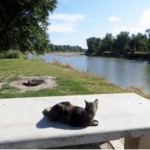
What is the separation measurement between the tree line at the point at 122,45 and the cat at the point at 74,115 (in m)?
64.0

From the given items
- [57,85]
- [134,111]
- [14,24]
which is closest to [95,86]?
[57,85]

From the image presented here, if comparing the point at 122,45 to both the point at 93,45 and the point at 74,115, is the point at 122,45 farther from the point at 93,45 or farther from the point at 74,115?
the point at 74,115

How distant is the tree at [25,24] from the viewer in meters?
14.8

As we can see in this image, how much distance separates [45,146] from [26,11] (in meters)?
13.7

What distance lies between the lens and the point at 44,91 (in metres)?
7.81

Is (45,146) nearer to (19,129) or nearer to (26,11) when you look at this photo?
(19,129)

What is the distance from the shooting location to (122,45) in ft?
249

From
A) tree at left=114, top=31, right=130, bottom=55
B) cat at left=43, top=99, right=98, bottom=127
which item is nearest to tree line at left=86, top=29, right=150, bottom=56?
tree at left=114, top=31, right=130, bottom=55

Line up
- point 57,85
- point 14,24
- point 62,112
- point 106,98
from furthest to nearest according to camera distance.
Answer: point 14,24
point 57,85
point 106,98
point 62,112

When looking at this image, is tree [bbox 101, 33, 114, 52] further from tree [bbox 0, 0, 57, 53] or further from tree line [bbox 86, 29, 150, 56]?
tree [bbox 0, 0, 57, 53]

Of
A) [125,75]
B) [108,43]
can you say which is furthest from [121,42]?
[125,75]

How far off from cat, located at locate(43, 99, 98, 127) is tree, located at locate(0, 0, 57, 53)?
12.3 metres

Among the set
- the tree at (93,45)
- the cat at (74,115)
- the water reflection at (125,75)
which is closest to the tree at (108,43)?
the tree at (93,45)

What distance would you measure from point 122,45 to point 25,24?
6205 cm
